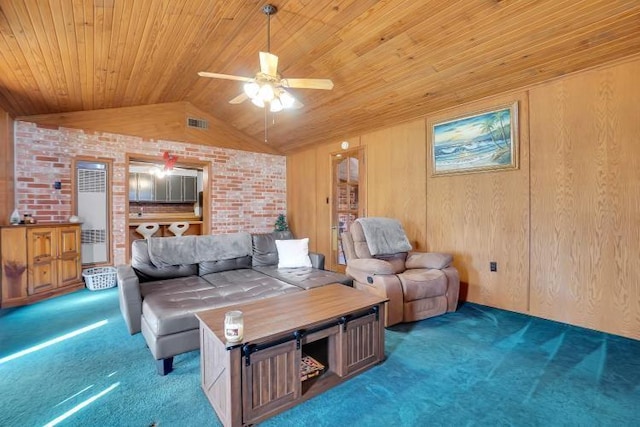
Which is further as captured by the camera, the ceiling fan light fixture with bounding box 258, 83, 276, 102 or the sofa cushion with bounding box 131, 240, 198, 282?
the sofa cushion with bounding box 131, 240, 198, 282

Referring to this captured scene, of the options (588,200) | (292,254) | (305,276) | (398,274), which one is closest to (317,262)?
(292,254)

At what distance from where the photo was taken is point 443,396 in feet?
6.01

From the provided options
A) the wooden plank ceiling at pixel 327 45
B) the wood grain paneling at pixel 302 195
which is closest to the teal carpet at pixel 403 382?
the wooden plank ceiling at pixel 327 45

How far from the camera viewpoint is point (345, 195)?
5.31 metres

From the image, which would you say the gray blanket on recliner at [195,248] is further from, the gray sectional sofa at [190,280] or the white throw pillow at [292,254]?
the white throw pillow at [292,254]

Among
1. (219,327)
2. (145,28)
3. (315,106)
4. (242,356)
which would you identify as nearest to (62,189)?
(145,28)

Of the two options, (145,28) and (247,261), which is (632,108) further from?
(145,28)

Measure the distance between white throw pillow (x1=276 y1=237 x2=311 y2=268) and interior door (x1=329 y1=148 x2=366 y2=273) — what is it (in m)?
1.60

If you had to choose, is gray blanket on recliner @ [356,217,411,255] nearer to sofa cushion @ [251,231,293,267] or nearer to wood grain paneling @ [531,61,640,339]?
sofa cushion @ [251,231,293,267]

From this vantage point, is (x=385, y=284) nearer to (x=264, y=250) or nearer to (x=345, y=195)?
(x=264, y=250)

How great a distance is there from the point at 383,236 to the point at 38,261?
4.37m

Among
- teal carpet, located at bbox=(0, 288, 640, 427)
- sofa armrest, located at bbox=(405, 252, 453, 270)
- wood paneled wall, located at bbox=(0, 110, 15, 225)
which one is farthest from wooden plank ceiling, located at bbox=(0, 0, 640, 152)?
teal carpet, located at bbox=(0, 288, 640, 427)

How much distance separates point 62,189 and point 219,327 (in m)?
4.23

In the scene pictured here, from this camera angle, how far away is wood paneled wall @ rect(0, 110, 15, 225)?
3525mm
